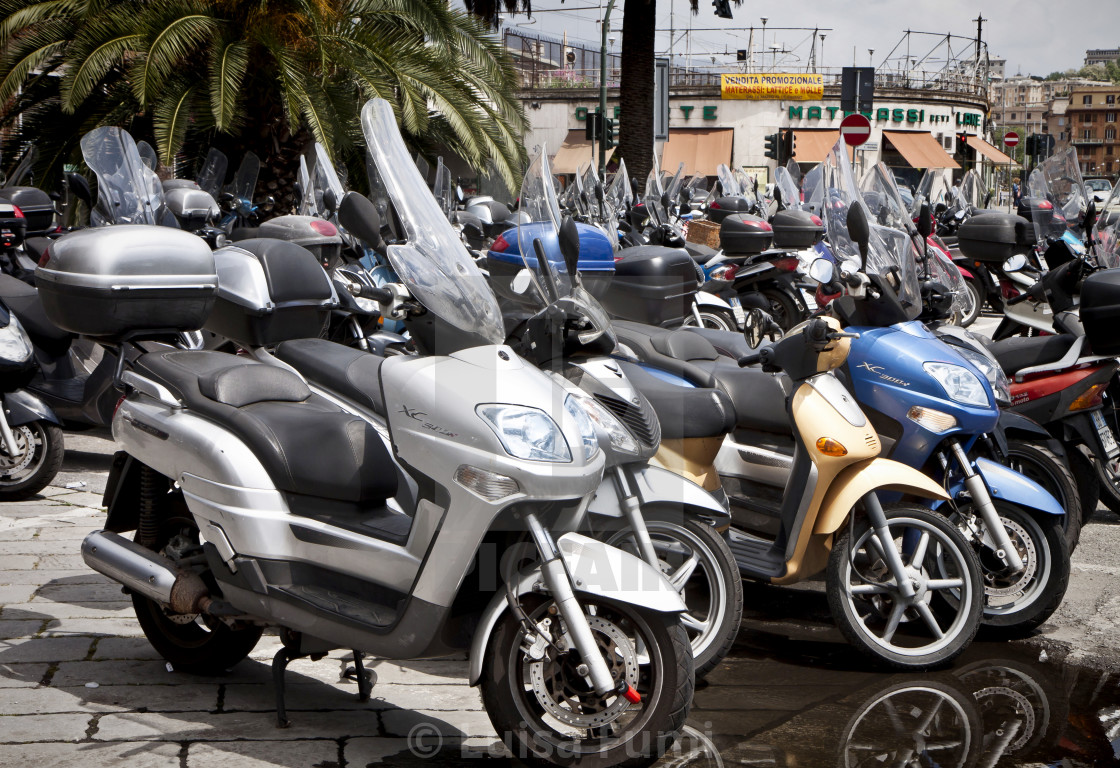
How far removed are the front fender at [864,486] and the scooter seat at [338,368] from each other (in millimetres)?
1651

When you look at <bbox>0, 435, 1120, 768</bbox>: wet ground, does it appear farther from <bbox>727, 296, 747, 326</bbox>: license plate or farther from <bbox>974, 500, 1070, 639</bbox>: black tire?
<bbox>727, 296, 747, 326</bbox>: license plate

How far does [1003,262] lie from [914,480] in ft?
17.3

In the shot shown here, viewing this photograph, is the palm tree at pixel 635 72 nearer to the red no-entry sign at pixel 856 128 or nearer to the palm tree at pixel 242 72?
the palm tree at pixel 242 72

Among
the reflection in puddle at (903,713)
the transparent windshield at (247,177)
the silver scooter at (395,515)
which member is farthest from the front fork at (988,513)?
the transparent windshield at (247,177)

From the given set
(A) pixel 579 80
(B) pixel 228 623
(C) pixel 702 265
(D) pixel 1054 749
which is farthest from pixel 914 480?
(A) pixel 579 80

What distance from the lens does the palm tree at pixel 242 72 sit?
1275 centimetres

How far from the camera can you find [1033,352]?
6020 mm

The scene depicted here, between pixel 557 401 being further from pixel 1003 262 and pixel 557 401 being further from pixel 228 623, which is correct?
pixel 1003 262

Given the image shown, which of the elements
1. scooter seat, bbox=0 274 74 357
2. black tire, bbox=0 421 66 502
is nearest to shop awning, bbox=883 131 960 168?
scooter seat, bbox=0 274 74 357

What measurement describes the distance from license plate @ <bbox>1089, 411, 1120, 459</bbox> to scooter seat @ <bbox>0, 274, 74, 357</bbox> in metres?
5.30

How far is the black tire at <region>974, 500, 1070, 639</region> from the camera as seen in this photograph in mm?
4398

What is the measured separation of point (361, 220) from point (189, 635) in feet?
4.71

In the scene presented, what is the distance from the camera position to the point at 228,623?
12.0ft

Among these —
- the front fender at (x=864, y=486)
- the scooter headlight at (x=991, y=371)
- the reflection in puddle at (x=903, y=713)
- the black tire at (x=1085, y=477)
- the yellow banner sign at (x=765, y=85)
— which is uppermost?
the yellow banner sign at (x=765, y=85)
